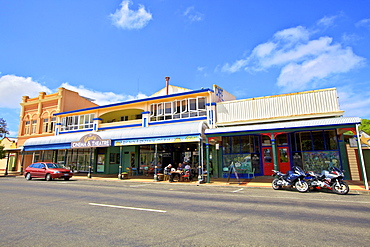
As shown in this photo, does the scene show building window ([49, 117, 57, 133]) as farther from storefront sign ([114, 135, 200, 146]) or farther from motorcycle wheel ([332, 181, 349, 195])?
motorcycle wheel ([332, 181, 349, 195])

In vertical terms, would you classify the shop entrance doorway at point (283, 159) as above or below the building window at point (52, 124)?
below

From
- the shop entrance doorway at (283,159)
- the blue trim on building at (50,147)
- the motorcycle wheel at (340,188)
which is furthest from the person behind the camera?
the blue trim on building at (50,147)

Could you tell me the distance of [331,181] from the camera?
11.3 meters

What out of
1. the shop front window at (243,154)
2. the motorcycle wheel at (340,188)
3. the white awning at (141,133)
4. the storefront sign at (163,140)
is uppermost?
the white awning at (141,133)

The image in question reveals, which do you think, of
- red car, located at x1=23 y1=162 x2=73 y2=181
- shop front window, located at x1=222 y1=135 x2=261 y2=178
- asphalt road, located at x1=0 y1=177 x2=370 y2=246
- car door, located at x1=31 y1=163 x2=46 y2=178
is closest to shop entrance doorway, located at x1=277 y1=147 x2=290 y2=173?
shop front window, located at x1=222 y1=135 x2=261 y2=178

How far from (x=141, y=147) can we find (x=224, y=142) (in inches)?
352

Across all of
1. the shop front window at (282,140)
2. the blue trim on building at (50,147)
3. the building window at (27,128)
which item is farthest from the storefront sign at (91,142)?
the shop front window at (282,140)

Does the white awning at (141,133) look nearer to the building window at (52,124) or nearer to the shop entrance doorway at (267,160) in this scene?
the building window at (52,124)

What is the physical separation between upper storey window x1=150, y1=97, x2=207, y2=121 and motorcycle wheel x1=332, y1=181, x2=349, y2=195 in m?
11.0

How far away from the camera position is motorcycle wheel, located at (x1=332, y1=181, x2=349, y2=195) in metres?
10.9

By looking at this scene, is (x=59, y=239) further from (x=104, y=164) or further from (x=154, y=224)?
(x=104, y=164)

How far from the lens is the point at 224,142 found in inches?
742

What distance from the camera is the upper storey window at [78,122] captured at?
87.0ft

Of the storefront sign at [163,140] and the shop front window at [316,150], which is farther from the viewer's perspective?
the storefront sign at [163,140]
